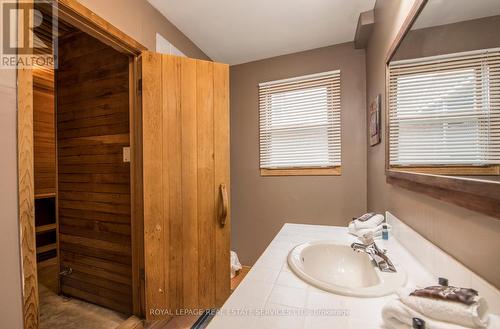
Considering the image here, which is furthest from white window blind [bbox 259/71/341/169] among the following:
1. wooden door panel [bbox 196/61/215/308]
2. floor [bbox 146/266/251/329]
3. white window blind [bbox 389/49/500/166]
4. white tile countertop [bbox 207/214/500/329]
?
floor [bbox 146/266/251/329]

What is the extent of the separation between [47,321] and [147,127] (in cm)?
169

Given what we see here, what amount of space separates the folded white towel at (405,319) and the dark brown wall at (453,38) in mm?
664

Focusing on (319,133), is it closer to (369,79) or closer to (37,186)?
(369,79)

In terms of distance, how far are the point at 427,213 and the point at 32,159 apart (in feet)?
5.74

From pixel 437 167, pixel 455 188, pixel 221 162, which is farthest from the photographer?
pixel 221 162

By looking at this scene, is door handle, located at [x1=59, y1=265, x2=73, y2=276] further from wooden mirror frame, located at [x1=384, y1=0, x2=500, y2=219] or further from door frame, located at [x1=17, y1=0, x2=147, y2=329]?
wooden mirror frame, located at [x1=384, y1=0, x2=500, y2=219]

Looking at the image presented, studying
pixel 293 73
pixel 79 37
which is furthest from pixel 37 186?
pixel 293 73

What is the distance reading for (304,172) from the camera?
94.8 inches

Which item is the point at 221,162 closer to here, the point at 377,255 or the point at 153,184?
the point at 153,184

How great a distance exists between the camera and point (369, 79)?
2.02 m

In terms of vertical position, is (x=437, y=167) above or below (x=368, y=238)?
above

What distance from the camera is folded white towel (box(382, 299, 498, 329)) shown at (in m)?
0.52

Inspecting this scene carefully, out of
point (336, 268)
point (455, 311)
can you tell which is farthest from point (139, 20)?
point (455, 311)

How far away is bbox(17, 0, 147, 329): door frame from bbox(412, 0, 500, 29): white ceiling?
1.62 m
